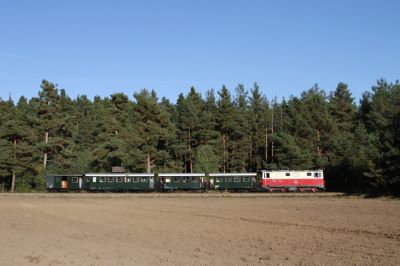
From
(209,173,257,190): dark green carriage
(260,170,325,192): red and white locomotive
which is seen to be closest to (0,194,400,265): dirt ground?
(260,170,325,192): red and white locomotive

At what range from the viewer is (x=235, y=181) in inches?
2552

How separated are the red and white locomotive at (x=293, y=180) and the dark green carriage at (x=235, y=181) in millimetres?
1692

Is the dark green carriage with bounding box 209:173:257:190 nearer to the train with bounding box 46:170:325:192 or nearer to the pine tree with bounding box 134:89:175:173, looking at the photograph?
the train with bounding box 46:170:325:192

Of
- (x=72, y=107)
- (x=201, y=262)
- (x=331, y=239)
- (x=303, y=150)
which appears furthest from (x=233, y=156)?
(x=201, y=262)

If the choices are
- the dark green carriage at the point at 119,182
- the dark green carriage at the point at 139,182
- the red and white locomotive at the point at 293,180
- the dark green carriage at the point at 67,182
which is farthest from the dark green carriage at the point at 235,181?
the dark green carriage at the point at 67,182

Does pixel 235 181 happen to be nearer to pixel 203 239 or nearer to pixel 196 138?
pixel 196 138

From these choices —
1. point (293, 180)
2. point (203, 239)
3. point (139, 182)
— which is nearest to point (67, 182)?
point (139, 182)

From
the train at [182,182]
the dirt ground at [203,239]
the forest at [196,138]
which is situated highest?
the forest at [196,138]

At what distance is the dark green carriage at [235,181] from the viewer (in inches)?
2547

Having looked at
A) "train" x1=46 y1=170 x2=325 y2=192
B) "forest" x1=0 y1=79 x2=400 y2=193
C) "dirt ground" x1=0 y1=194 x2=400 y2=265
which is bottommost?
"dirt ground" x1=0 y1=194 x2=400 y2=265

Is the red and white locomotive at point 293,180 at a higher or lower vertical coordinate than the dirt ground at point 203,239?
higher

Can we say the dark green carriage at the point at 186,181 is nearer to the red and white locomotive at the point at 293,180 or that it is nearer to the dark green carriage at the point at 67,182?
the red and white locomotive at the point at 293,180

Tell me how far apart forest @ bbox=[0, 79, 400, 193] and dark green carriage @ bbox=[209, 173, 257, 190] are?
31.2 ft

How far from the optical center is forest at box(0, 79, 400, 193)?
244ft
